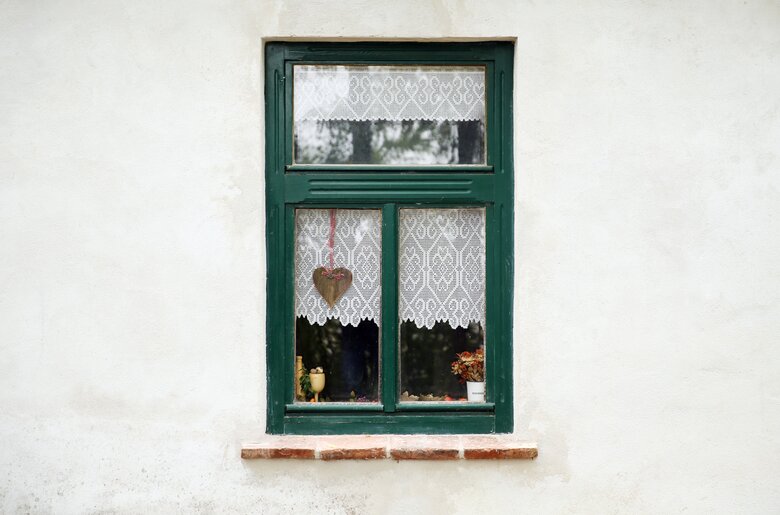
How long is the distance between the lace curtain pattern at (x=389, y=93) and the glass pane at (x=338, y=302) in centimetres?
51

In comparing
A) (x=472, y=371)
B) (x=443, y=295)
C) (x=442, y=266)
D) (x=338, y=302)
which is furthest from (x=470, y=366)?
(x=338, y=302)

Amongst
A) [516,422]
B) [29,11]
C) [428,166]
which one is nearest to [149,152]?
[29,11]

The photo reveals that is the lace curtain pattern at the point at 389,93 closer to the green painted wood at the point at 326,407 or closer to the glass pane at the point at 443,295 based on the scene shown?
the glass pane at the point at 443,295

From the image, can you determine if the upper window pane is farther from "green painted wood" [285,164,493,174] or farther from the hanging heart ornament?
the hanging heart ornament

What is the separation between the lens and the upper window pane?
13.0 ft

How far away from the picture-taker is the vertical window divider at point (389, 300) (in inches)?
154

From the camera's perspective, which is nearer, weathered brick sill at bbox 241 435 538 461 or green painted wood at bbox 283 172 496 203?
weathered brick sill at bbox 241 435 538 461

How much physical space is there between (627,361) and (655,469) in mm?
536

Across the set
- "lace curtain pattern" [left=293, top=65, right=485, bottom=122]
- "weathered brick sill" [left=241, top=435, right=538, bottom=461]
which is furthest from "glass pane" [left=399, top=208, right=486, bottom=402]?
"lace curtain pattern" [left=293, top=65, right=485, bottom=122]

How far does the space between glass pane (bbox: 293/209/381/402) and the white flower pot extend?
18.4 inches

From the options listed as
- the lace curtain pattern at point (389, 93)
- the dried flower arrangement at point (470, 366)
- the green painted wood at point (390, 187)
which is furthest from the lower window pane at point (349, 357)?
the lace curtain pattern at point (389, 93)

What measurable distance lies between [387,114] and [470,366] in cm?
133

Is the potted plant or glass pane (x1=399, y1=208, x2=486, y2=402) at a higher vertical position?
glass pane (x1=399, y1=208, x2=486, y2=402)

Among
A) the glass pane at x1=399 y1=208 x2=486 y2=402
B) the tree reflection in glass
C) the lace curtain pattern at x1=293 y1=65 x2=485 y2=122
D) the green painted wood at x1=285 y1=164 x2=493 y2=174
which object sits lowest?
the glass pane at x1=399 y1=208 x2=486 y2=402
